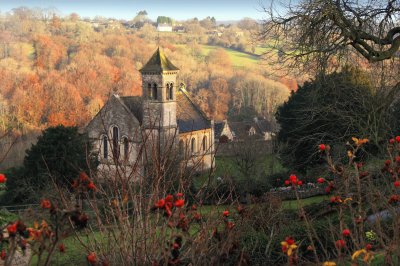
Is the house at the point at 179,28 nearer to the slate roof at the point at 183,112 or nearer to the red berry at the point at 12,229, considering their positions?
the slate roof at the point at 183,112

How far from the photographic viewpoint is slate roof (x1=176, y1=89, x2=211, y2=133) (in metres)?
39.3

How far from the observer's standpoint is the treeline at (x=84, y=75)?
6656 centimetres

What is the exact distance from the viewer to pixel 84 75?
82812 mm

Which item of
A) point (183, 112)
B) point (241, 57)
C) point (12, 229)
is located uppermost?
point (12, 229)

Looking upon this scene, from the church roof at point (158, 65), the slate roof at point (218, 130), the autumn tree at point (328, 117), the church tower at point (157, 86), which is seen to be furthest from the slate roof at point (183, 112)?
the slate roof at point (218, 130)

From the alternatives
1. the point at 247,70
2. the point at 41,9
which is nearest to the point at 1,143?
the point at 247,70

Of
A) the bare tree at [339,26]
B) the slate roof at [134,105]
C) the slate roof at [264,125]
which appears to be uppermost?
the bare tree at [339,26]

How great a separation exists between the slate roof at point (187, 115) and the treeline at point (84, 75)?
19834mm

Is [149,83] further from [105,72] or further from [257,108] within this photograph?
[105,72]

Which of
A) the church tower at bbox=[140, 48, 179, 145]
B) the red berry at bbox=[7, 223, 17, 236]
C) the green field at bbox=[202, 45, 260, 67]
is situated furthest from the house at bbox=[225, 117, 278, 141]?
the red berry at bbox=[7, 223, 17, 236]

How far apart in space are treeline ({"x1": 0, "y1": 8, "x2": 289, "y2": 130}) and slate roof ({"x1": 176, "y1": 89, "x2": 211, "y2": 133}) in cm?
1983

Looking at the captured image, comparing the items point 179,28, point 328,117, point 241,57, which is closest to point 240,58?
point 241,57

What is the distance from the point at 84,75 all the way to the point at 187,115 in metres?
46.0

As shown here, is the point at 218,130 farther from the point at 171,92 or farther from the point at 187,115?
the point at 171,92
